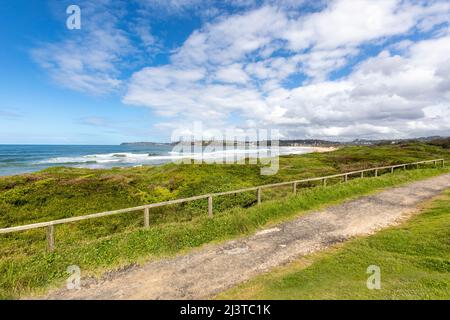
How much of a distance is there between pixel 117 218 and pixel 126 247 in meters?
6.17

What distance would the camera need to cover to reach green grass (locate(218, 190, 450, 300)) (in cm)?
495

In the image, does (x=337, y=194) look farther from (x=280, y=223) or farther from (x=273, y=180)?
(x=273, y=180)

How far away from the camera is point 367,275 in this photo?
571 cm


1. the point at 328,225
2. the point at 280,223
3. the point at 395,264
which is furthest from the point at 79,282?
the point at 328,225

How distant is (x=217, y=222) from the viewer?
9.29 meters

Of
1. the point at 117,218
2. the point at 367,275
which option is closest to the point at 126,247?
the point at 117,218

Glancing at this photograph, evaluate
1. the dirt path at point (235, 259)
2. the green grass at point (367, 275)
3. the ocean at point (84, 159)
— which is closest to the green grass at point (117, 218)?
the dirt path at point (235, 259)

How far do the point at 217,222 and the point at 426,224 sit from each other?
7.47 meters

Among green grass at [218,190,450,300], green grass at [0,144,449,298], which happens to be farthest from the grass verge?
green grass at [218,190,450,300]

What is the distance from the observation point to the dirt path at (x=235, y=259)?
550cm

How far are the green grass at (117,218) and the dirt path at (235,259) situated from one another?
655mm

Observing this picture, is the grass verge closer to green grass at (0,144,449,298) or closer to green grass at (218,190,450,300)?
green grass at (0,144,449,298)

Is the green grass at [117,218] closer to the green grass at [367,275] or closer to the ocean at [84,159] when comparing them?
the green grass at [367,275]
